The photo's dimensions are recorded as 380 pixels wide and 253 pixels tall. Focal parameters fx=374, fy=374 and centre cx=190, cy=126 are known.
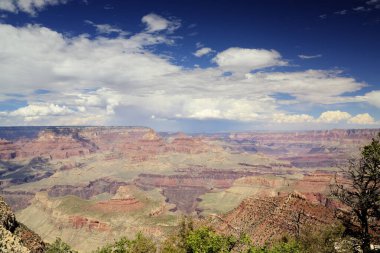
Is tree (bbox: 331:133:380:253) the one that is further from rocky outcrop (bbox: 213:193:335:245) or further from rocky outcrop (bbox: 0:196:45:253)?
rocky outcrop (bbox: 0:196:45:253)

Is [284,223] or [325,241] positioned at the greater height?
[325,241]

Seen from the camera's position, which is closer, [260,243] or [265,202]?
[260,243]

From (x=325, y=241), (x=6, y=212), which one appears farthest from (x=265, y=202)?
(x=6, y=212)

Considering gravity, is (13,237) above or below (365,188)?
below

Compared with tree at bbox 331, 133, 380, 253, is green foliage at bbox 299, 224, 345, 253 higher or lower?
lower

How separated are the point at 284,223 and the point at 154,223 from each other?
116 meters

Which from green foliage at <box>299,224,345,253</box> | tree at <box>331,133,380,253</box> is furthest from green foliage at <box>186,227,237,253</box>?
tree at <box>331,133,380,253</box>

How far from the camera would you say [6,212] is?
74.2m

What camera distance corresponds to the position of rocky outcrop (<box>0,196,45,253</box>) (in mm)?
57094

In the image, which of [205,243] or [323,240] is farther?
[323,240]

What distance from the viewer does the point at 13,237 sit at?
61.3m

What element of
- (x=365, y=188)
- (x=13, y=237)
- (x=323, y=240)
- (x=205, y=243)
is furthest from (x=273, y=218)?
(x=13, y=237)

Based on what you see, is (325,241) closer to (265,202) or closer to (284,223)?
(284,223)

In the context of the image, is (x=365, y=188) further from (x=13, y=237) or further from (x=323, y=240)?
(x=13, y=237)
